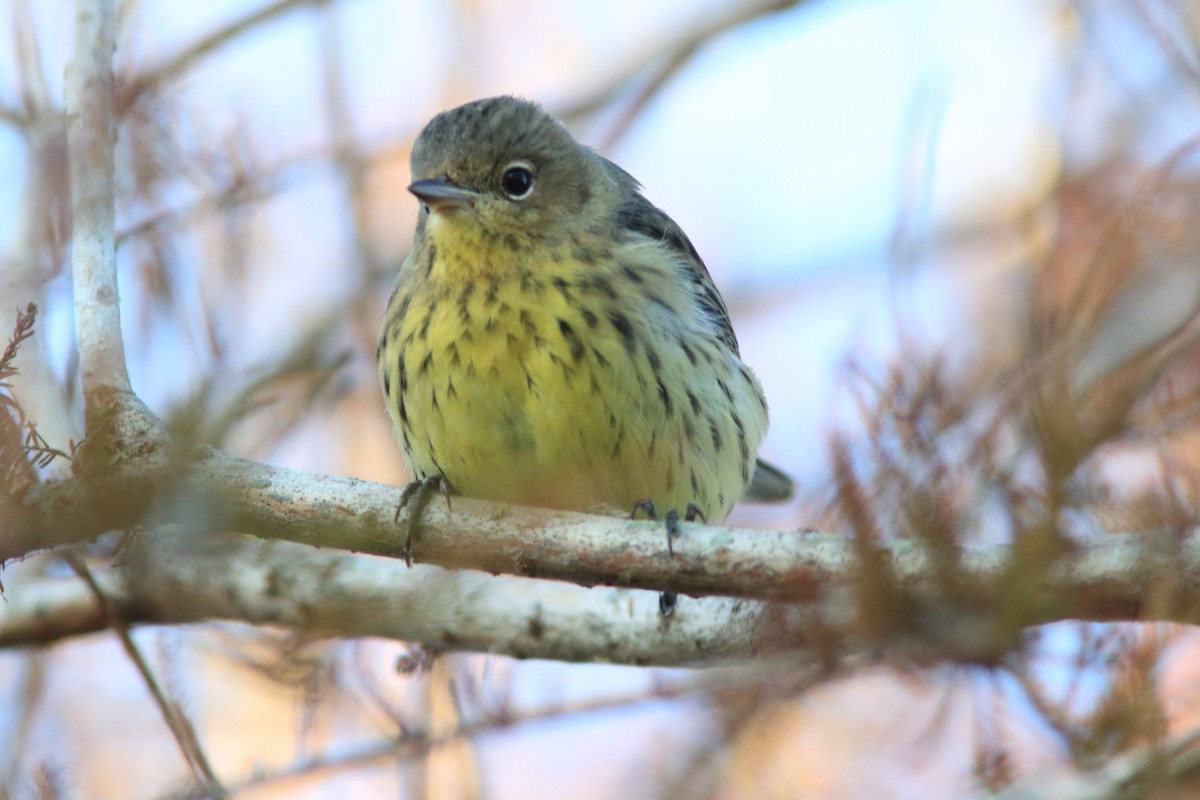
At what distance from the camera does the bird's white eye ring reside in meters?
5.56

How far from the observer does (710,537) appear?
371 cm

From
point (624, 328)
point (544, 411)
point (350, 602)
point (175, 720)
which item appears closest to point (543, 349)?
point (544, 411)

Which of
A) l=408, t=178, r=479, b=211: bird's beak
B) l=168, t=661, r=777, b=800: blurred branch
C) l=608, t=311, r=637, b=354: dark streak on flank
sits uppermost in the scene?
l=408, t=178, r=479, b=211: bird's beak

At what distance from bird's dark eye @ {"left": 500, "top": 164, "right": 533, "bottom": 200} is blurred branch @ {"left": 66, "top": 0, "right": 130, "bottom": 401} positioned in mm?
1611

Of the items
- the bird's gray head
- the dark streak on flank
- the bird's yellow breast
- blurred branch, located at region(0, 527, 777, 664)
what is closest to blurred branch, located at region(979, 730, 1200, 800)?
blurred branch, located at region(0, 527, 777, 664)

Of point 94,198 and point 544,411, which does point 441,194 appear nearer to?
point 544,411

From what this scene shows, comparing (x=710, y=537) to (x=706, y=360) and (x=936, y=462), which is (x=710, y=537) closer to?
(x=936, y=462)

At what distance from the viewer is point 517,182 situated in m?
5.61

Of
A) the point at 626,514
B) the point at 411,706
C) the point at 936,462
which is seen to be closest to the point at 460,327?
the point at 626,514

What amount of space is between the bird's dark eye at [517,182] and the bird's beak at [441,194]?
7.0 inches

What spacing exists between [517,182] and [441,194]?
458 mm

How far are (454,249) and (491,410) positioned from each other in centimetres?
77

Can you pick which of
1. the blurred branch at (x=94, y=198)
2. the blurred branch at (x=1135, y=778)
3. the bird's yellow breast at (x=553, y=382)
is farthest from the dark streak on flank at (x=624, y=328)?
the blurred branch at (x=1135, y=778)

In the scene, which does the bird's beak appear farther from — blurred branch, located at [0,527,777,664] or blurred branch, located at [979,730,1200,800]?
blurred branch, located at [979,730,1200,800]
